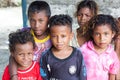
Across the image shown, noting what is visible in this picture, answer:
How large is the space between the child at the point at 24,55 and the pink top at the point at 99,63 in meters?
0.41


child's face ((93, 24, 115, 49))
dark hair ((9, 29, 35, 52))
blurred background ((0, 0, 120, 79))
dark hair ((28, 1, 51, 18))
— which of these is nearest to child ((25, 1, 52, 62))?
dark hair ((28, 1, 51, 18))

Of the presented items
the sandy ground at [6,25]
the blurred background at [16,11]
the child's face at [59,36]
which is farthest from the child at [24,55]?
the sandy ground at [6,25]

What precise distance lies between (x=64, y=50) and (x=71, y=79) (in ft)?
0.76

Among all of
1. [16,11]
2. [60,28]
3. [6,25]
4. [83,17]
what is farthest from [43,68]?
[16,11]

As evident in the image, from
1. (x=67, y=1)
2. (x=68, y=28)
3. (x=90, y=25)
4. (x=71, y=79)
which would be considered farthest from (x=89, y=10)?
(x=67, y=1)

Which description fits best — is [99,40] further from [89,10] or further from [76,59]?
[89,10]

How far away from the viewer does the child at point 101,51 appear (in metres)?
2.55

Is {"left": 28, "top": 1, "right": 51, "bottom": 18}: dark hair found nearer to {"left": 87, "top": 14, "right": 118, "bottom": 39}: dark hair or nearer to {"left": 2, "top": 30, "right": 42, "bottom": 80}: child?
{"left": 2, "top": 30, "right": 42, "bottom": 80}: child

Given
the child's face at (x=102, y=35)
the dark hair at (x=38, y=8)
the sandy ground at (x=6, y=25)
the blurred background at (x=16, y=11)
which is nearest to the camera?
the child's face at (x=102, y=35)

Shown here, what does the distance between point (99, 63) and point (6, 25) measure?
6.48 meters

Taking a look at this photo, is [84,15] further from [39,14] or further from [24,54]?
[24,54]

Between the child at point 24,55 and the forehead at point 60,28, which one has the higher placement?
the forehead at point 60,28

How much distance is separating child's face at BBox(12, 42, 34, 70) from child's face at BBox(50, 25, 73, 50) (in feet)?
0.62

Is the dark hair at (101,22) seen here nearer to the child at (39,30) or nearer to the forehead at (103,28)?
the forehead at (103,28)
